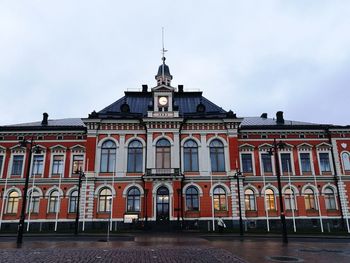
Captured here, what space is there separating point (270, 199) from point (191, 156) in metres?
11.7

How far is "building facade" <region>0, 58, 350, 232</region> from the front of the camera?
1406 inches

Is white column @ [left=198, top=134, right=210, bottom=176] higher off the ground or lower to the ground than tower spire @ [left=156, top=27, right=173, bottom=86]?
lower

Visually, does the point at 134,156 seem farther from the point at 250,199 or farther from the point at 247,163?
the point at 250,199

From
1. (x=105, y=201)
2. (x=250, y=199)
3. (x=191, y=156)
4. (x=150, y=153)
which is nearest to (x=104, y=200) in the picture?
(x=105, y=201)

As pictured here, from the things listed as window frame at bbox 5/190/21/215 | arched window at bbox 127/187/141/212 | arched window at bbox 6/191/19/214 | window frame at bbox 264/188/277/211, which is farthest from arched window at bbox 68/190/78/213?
window frame at bbox 264/188/277/211

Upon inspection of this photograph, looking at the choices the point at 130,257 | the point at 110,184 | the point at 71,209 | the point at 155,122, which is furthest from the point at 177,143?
the point at 130,257

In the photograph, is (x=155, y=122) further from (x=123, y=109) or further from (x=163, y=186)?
(x=163, y=186)

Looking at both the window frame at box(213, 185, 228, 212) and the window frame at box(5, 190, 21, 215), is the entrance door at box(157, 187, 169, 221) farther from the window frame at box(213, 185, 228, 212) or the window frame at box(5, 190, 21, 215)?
the window frame at box(5, 190, 21, 215)

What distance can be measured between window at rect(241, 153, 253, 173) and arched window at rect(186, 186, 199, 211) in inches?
295

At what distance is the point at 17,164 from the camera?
126ft

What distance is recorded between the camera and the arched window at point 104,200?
118 feet

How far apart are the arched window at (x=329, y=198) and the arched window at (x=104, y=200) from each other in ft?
91.7

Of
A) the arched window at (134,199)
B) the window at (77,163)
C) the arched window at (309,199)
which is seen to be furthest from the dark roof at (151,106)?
the arched window at (309,199)

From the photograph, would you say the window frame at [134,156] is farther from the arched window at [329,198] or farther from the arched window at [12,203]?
the arched window at [329,198]
